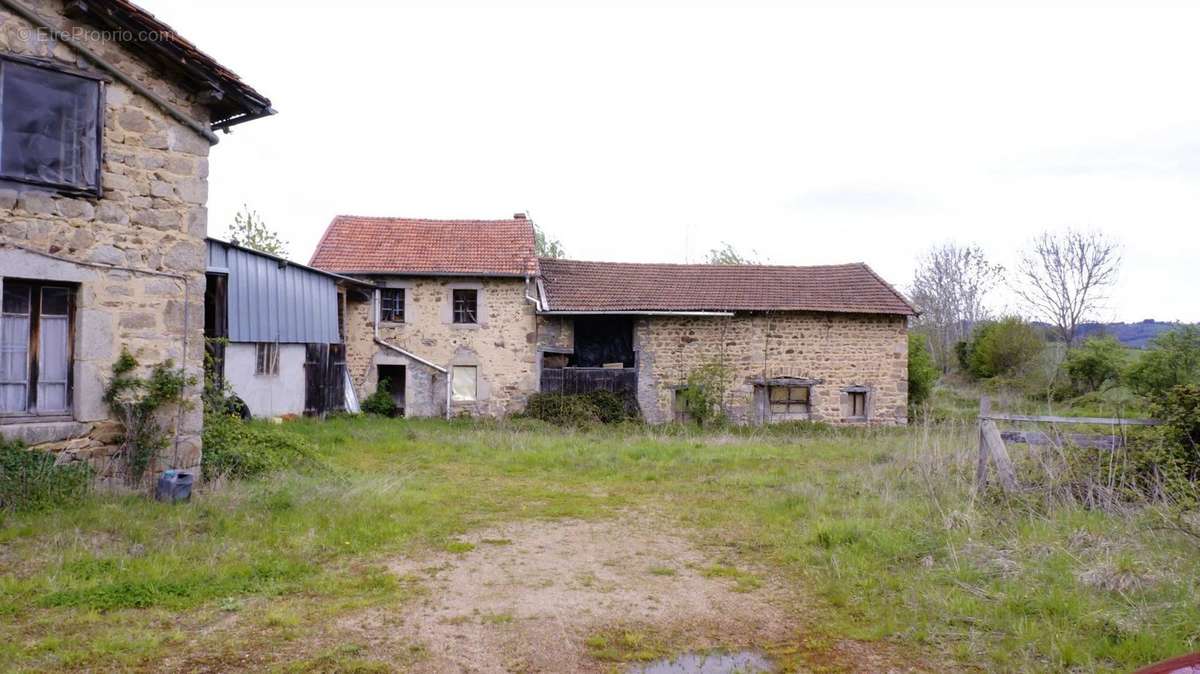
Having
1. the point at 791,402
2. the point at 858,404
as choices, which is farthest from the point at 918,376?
the point at 791,402

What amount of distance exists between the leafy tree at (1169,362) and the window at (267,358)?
2264cm

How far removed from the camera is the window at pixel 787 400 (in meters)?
20.9

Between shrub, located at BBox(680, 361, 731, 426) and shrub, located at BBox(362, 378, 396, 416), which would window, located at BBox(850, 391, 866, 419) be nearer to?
shrub, located at BBox(680, 361, 731, 426)

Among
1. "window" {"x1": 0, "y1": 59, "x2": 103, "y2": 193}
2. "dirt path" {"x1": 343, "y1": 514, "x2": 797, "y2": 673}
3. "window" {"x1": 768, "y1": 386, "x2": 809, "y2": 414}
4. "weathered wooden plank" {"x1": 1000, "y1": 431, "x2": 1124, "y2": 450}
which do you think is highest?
"window" {"x1": 0, "y1": 59, "x2": 103, "y2": 193}

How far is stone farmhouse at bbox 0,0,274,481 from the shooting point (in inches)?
290

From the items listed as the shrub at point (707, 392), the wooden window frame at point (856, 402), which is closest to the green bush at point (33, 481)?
the shrub at point (707, 392)

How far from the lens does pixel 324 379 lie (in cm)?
1859

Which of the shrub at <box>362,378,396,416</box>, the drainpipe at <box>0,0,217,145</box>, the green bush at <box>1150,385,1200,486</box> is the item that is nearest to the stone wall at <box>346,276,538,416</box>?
the shrub at <box>362,378,396,416</box>

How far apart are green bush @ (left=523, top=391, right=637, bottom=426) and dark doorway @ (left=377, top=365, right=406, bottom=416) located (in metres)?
3.55

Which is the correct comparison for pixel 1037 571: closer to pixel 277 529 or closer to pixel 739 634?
pixel 739 634

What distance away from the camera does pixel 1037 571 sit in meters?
5.56

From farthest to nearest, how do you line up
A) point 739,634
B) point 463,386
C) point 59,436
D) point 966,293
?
point 966,293, point 463,386, point 59,436, point 739,634

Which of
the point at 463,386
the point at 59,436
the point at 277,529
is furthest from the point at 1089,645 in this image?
the point at 463,386

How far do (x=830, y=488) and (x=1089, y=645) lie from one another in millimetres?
5548
